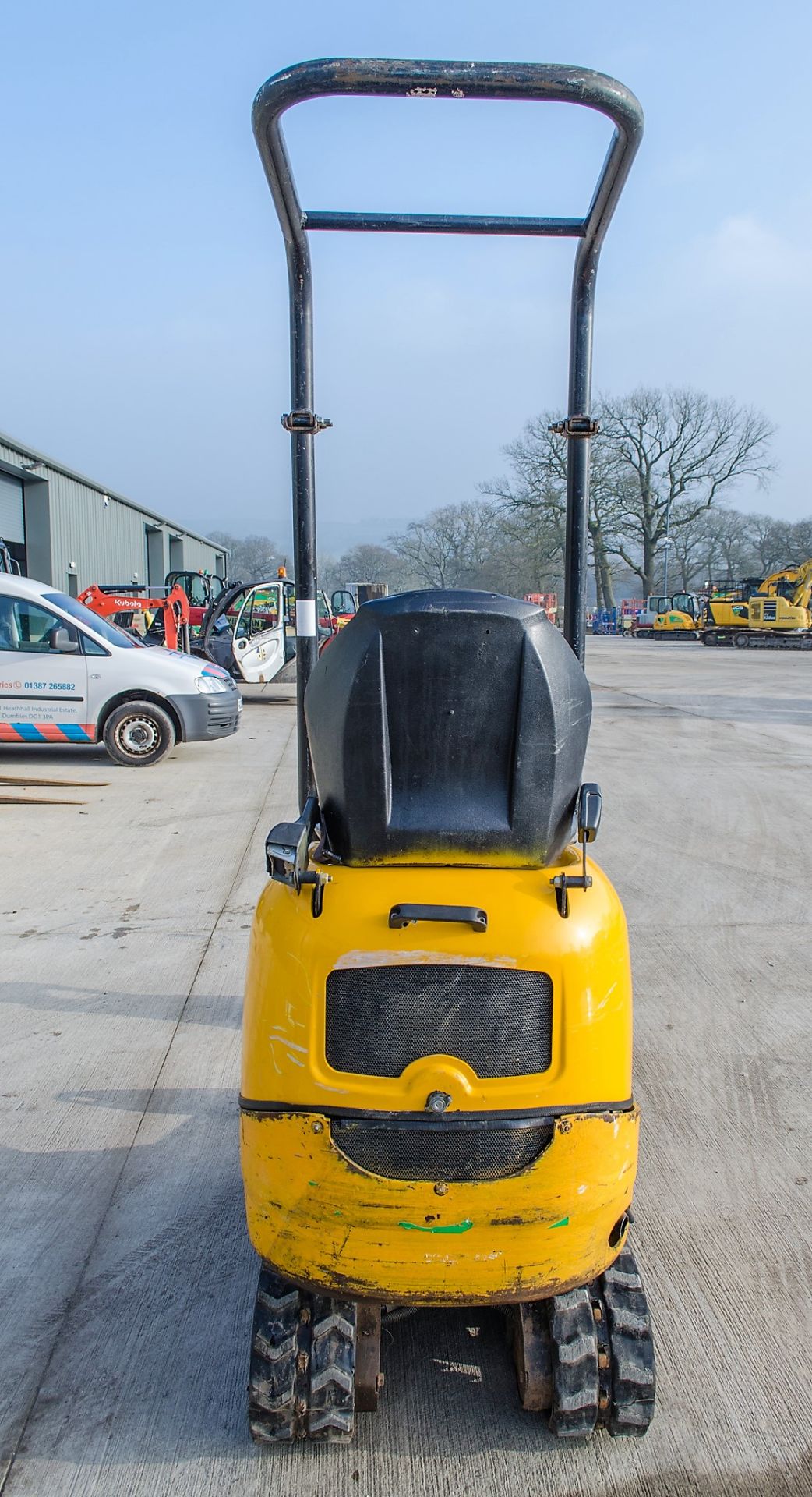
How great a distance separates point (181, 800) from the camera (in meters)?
8.89

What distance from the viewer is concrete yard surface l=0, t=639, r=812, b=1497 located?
7.06 ft

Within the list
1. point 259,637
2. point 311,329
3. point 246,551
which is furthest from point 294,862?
point 246,551

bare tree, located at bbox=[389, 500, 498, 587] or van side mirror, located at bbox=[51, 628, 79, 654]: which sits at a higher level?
bare tree, located at bbox=[389, 500, 498, 587]

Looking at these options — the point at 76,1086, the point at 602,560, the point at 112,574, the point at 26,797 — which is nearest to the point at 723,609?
the point at 602,560

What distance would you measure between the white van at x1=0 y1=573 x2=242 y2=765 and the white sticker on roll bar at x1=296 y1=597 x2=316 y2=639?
7351 mm

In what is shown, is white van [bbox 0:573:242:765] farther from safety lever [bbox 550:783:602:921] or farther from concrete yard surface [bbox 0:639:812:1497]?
safety lever [bbox 550:783:602:921]

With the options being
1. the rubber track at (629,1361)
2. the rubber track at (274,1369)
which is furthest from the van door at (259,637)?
the rubber track at (629,1361)

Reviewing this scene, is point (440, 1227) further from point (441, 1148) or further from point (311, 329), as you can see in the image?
point (311, 329)

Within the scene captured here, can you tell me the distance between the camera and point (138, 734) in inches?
417

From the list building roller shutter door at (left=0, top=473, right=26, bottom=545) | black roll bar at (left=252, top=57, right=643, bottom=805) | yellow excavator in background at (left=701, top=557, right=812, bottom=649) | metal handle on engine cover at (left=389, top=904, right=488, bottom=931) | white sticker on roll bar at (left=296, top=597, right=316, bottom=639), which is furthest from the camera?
yellow excavator in background at (left=701, top=557, right=812, bottom=649)

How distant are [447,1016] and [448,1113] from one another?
7.2 inches

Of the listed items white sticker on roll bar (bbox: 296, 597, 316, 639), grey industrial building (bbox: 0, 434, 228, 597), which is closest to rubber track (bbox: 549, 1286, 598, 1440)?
white sticker on roll bar (bbox: 296, 597, 316, 639)

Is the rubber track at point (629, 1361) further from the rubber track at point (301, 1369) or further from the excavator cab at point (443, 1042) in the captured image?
the rubber track at point (301, 1369)

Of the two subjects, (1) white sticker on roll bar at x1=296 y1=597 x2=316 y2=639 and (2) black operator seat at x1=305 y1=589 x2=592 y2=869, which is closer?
(2) black operator seat at x1=305 y1=589 x2=592 y2=869
